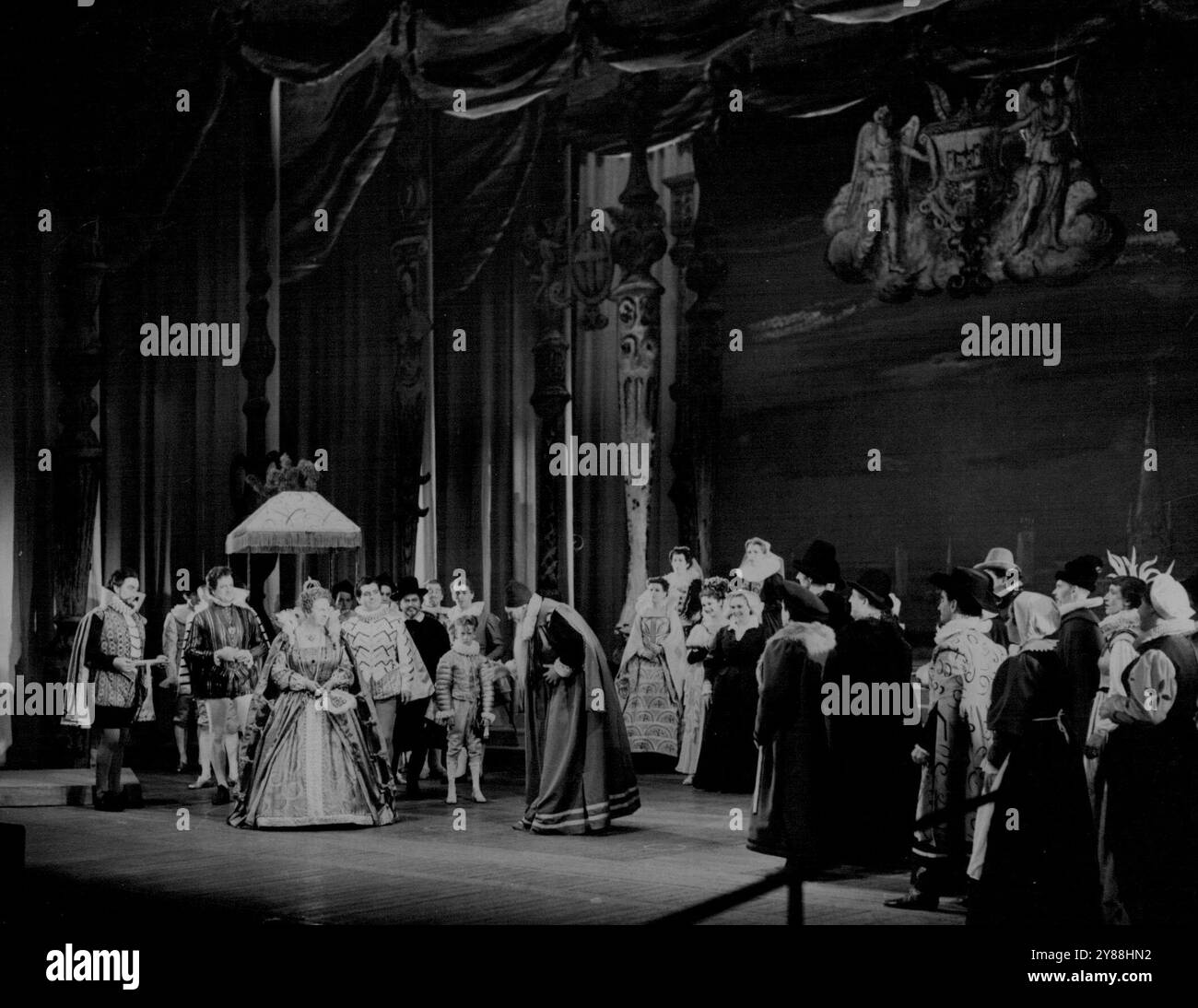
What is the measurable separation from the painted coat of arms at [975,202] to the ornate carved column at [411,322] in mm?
1954

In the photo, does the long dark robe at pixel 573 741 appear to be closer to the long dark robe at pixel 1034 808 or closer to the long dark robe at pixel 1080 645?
the long dark robe at pixel 1034 808

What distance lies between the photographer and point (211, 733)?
775cm

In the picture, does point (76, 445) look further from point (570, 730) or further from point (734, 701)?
point (734, 701)

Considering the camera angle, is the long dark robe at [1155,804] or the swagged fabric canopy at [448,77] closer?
the long dark robe at [1155,804]

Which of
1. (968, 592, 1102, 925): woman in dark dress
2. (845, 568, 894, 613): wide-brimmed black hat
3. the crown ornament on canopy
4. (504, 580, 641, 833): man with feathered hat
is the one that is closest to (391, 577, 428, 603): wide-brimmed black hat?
(504, 580, 641, 833): man with feathered hat

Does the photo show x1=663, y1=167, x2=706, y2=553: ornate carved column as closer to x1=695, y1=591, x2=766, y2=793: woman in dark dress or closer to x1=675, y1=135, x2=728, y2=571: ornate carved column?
x1=675, y1=135, x2=728, y2=571: ornate carved column

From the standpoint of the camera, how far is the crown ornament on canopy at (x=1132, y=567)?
22.0 ft

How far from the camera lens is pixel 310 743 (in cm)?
693

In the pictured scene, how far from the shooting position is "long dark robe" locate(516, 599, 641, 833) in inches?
271

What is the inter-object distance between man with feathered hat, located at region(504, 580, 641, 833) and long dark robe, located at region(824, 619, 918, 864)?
113 centimetres

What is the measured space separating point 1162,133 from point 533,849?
4.09 m

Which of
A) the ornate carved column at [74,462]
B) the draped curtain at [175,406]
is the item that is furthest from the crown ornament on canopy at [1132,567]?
the ornate carved column at [74,462]
